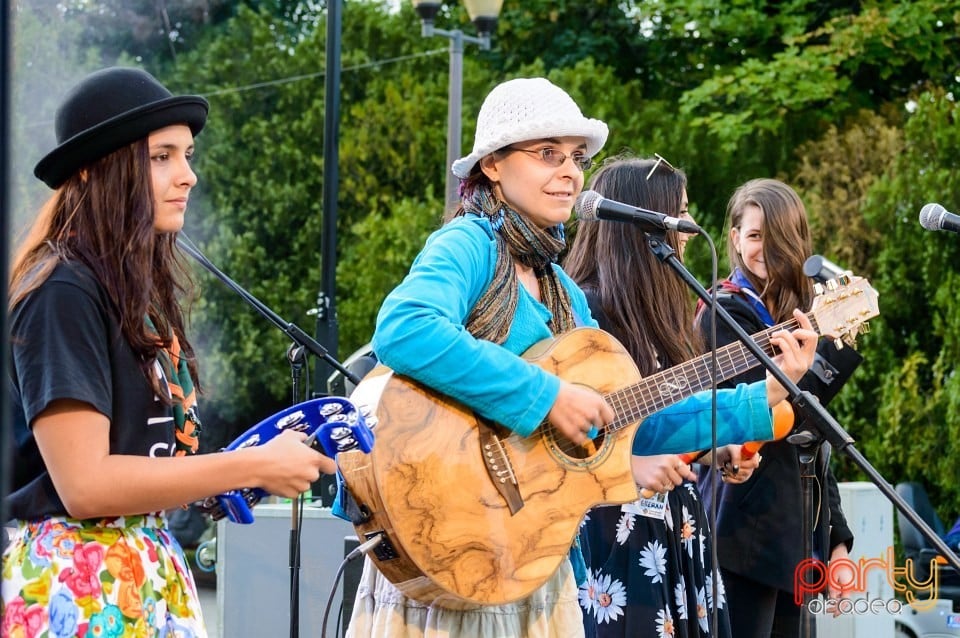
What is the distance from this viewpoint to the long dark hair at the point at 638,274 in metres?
3.96

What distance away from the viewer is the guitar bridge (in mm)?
3092

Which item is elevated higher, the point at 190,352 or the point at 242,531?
the point at 190,352

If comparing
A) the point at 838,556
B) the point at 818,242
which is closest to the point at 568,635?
the point at 838,556

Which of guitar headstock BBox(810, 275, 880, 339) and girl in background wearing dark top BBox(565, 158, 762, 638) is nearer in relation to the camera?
girl in background wearing dark top BBox(565, 158, 762, 638)

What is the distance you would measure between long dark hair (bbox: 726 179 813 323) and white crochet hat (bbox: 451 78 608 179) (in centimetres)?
156

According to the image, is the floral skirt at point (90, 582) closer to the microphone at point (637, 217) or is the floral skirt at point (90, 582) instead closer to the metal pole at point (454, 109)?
the microphone at point (637, 217)

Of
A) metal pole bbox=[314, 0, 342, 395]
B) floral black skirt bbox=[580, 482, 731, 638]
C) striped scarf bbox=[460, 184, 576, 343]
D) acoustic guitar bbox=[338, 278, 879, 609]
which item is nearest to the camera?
acoustic guitar bbox=[338, 278, 879, 609]

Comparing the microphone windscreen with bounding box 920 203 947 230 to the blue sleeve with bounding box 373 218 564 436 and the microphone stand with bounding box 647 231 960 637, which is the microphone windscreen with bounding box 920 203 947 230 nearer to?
the microphone stand with bounding box 647 231 960 637

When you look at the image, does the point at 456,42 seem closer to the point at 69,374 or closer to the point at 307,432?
the point at 307,432

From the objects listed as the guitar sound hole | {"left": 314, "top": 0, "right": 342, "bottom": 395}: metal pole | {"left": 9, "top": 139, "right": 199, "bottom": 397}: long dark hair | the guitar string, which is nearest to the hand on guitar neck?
the guitar string

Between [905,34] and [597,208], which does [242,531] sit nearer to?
[597,208]

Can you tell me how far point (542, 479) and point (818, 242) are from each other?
7.70m

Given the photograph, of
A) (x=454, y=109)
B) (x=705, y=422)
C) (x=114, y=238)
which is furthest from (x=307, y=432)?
(x=454, y=109)

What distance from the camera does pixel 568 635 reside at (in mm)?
3127
